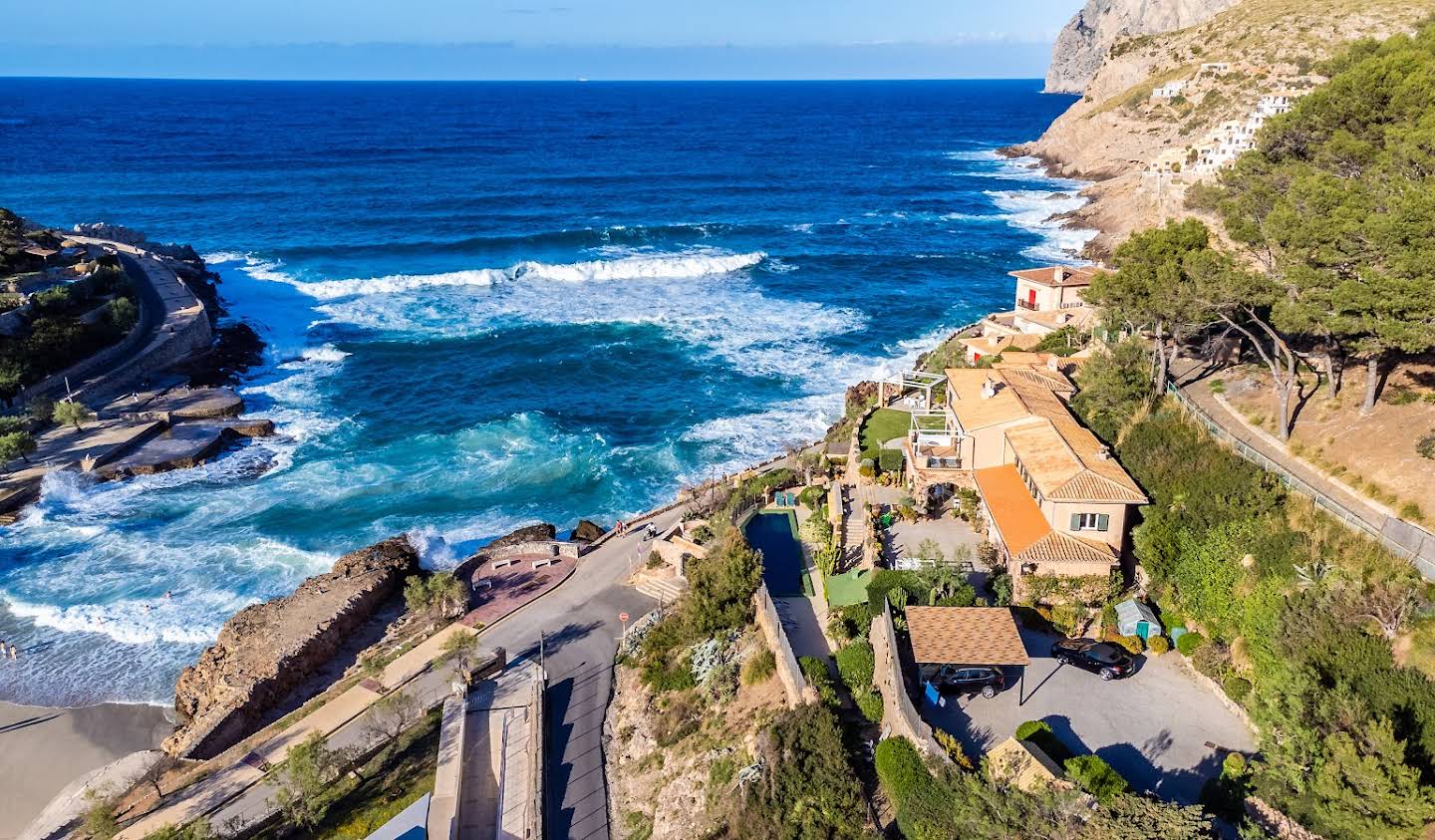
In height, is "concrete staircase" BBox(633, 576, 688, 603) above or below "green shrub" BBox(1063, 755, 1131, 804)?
below

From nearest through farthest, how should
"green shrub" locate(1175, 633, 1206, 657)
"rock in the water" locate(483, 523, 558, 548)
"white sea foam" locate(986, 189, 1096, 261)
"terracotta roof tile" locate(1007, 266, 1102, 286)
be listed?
"green shrub" locate(1175, 633, 1206, 657) → "rock in the water" locate(483, 523, 558, 548) → "terracotta roof tile" locate(1007, 266, 1102, 286) → "white sea foam" locate(986, 189, 1096, 261)

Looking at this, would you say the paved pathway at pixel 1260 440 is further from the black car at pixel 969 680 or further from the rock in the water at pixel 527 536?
the rock in the water at pixel 527 536

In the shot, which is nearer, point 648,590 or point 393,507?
point 648,590

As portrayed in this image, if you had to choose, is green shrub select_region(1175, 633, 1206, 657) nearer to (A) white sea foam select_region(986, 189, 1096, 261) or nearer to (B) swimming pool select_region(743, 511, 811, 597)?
(B) swimming pool select_region(743, 511, 811, 597)

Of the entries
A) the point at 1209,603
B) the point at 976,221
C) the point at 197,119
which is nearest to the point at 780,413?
the point at 1209,603

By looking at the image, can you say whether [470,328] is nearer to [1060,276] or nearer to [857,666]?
[1060,276]

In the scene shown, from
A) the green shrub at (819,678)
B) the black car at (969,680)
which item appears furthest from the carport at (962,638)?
the green shrub at (819,678)

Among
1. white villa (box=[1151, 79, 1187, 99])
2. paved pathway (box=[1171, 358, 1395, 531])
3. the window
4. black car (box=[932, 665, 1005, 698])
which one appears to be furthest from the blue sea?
black car (box=[932, 665, 1005, 698])

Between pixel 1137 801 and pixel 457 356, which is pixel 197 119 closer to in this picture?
pixel 457 356
